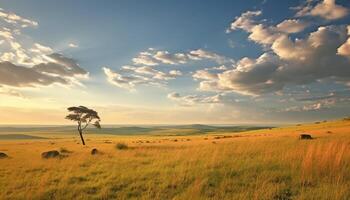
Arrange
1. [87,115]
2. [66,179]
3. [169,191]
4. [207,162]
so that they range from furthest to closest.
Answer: [87,115] → [207,162] → [66,179] → [169,191]

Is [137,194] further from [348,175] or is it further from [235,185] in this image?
[348,175]

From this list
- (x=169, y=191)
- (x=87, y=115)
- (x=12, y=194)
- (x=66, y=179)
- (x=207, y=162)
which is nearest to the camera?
(x=169, y=191)

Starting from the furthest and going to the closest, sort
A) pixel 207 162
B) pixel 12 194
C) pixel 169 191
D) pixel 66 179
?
pixel 207 162, pixel 66 179, pixel 12 194, pixel 169 191

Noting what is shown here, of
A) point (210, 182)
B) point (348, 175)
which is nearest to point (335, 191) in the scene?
point (348, 175)

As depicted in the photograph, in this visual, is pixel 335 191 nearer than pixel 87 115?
Yes

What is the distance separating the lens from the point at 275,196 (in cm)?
802

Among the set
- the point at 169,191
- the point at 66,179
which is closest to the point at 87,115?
the point at 66,179

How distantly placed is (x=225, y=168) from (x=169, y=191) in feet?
13.3

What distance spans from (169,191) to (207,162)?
16.7 feet

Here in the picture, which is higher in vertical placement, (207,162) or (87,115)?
(87,115)

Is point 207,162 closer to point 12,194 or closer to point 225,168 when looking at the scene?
point 225,168

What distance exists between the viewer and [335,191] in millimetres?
7691

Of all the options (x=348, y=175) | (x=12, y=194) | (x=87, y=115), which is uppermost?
(x=87, y=115)

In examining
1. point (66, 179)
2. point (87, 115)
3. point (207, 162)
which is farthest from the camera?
point (87, 115)
